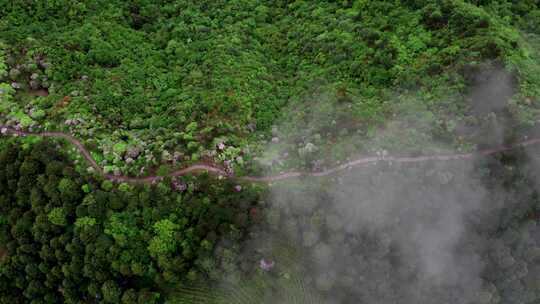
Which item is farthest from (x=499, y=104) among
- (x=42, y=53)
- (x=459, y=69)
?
(x=42, y=53)

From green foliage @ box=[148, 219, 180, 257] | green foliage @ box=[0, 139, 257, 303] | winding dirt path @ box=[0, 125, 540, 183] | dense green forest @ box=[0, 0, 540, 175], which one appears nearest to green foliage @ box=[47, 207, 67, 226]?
green foliage @ box=[0, 139, 257, 303]

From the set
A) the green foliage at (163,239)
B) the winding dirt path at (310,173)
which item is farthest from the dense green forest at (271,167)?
the winding dirt path at (310,173)

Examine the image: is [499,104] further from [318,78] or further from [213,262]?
[213,262]

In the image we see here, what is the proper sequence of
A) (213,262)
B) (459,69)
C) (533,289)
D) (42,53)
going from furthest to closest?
(42,53), (459,69), (533,289), (213,262)

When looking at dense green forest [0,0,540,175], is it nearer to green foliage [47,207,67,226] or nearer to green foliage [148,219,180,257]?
green foliage [47,207,67,226]

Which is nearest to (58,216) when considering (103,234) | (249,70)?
(103,234)

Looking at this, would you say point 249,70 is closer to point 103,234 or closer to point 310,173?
point 310,173

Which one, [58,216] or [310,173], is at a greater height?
[310,173]

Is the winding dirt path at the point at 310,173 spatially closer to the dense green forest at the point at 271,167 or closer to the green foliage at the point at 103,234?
the dense green forest at the point at 271,167
